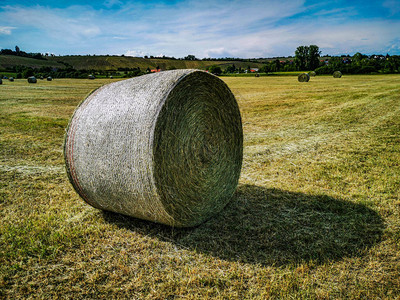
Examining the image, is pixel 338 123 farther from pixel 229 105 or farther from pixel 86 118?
pixel 86 118

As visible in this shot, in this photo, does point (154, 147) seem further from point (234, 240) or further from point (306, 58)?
point (306, 58)

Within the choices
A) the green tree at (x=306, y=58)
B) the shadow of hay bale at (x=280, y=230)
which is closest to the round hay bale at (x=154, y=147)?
the shadow of hay bale at (x=280, y=230)

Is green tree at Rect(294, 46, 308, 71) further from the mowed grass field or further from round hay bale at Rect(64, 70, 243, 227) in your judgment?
round hay bale at Rect(64, 70, 243, 227)

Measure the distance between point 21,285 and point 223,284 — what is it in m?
2.13

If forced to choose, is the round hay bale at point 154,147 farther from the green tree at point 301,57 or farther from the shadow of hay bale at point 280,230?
the green tree at point 301,57

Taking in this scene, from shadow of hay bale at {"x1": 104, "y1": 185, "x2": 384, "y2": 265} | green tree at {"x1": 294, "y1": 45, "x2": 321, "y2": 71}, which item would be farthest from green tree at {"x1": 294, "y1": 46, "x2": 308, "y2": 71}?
shadow of hay bale at {"x1": 104, "y1": 185, "x2": 384, "y2": 265}

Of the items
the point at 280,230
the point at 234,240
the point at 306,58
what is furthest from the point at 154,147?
the point at 306,58

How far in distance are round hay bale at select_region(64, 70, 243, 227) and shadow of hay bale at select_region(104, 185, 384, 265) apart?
10.7 inches

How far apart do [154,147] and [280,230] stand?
2165 millimetres

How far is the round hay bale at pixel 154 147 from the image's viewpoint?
3469mm

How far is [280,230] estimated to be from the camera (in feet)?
13.2

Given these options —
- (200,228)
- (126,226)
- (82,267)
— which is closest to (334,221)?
(200,228)

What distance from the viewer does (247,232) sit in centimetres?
398

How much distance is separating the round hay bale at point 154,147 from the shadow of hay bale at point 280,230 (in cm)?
27
